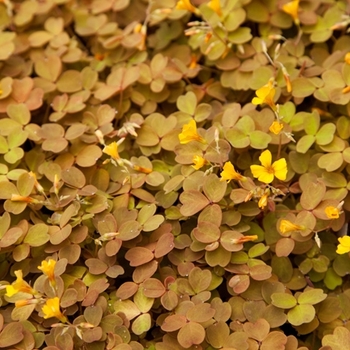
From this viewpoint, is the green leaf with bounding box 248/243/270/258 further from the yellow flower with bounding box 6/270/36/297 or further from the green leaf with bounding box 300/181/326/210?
the yellow flower with bounding box 6/270/36/297

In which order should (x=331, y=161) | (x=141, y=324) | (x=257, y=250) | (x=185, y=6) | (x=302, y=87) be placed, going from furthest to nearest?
(x=185, y=6), (x=302, y=87), (x=331, y=161), (x=257, y=250), (x=141, y=324)

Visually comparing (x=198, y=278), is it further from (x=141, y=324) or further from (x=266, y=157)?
(x=266, y=157)

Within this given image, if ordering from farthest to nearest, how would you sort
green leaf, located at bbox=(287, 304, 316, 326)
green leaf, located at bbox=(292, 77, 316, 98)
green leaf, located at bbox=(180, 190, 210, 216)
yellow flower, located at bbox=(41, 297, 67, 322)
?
green leaf, located at bbox=(292, 77, 316, 98) → green leaf, located at bbox=(180, 190, 210, 216) → green leaf, located at bbox=(287, 304, 316, 326) → yellow flower, located at bbox=(41, 297, 67, 322)

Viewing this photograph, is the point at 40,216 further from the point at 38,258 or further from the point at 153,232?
the point at 153,232

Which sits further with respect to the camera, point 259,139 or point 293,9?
point 293,9

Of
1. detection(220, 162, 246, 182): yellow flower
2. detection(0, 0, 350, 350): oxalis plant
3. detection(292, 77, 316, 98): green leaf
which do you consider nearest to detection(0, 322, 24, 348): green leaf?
detection(0, 0, 350, 350): oxalis plant

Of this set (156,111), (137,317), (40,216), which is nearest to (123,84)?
(156,111)

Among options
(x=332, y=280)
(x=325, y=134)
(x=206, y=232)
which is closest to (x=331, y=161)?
(x=325, y=134)

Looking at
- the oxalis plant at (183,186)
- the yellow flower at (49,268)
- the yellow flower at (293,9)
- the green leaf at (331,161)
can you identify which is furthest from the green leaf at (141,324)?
the yellow flower at (293,9)
